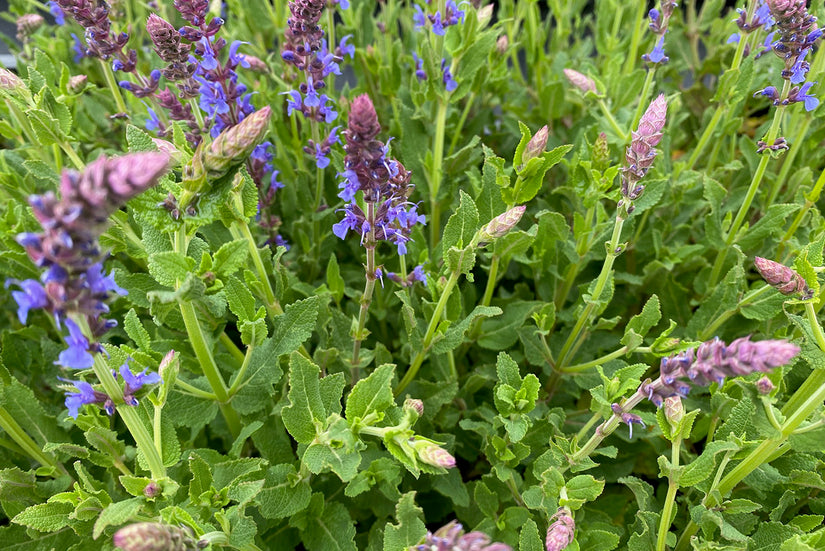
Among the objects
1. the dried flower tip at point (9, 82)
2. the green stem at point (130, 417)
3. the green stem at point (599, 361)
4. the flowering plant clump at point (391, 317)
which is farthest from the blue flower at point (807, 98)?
the dried flower tip at point (9, 82)

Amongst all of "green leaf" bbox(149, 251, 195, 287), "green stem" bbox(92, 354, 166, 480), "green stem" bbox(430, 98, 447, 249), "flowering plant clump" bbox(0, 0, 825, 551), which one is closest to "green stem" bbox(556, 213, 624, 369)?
"flowering plant clump" bbox(0, 0, 825, 551)

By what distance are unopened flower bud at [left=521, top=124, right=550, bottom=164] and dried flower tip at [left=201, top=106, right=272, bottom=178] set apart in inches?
25.0

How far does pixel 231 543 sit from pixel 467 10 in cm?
144

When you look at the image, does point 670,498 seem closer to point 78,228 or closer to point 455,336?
point 455,336

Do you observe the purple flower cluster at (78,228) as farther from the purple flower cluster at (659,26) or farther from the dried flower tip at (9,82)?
the purple flower cluster at (659,26)

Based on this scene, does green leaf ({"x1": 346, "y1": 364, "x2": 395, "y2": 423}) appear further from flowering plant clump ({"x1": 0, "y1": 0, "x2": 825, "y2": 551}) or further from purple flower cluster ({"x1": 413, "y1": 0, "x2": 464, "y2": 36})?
purple flower cluster ({"x1": 413, "y1": 0, "x2": 464, "y2": 36})

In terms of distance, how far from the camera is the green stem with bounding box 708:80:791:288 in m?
1.51

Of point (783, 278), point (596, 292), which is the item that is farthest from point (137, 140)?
point (783, 278)

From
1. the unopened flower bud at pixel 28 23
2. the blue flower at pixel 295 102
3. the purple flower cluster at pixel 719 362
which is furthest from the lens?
the unopened flower bud at pixel 28 23

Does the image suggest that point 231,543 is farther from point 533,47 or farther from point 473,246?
point 533,47

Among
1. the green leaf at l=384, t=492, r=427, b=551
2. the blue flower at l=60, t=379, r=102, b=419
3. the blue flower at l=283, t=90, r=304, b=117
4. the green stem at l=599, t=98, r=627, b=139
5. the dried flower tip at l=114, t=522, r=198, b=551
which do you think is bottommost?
the green leaf at l=384, t=492, r=427, b=551

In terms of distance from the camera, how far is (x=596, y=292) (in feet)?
4.78

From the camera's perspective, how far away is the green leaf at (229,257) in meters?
1.17

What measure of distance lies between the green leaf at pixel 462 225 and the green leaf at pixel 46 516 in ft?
2.97
